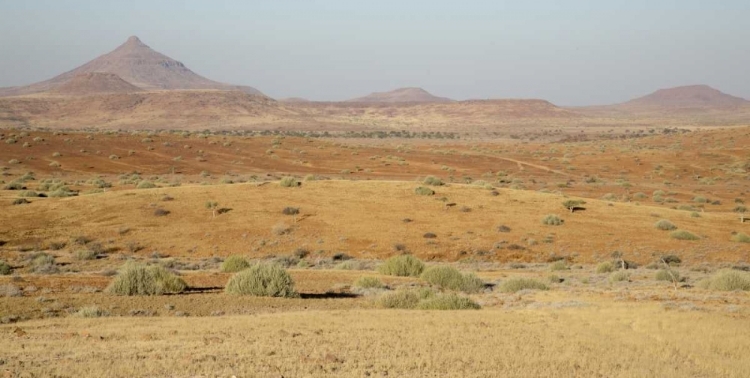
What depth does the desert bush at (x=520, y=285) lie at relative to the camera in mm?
18781

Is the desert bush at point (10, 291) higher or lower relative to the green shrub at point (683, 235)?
higher

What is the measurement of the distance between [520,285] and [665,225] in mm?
17351

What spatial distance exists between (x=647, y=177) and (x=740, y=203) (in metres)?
17.6

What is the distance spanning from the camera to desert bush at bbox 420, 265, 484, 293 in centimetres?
1889

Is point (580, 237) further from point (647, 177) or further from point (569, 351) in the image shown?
point (647, 177)

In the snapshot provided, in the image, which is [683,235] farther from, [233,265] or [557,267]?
[233,265]

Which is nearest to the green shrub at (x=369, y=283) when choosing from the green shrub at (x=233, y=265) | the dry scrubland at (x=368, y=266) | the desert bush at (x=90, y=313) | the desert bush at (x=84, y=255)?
the dry scrubland at (x=368, y=266)

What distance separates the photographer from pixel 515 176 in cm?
6156

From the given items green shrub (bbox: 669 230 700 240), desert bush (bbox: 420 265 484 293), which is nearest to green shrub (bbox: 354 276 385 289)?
desert bush (bbox: 420 265 484 293)

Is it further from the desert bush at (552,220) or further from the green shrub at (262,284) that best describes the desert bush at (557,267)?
the green shrub at (262,284)

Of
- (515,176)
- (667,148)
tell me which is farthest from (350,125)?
(515,176)

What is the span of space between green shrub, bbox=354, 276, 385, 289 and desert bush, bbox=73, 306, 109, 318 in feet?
23.0

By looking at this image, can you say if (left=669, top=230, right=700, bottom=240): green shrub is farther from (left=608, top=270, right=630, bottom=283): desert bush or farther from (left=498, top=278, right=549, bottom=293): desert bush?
(left=498, top=278, right=549, bottom=293): desert bush

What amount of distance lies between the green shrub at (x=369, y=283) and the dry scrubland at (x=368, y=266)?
0.38 feet
